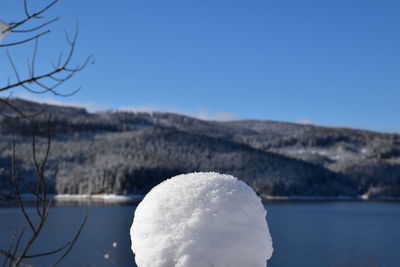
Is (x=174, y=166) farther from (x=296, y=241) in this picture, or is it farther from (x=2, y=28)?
(x=2, y=28)

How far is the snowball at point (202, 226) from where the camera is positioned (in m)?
1.64

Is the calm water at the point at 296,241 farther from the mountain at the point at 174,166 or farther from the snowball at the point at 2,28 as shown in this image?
the mountain at the point at 174,166

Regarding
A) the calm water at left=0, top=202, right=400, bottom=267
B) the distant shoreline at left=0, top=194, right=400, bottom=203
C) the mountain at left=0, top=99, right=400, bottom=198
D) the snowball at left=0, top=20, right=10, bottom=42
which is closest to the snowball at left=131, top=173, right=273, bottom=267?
the snowball at left=0, top=20, right=10, bottom=42

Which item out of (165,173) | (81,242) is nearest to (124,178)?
(165,173)

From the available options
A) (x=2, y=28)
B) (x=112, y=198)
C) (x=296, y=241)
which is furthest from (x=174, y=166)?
(x=2, y=28)

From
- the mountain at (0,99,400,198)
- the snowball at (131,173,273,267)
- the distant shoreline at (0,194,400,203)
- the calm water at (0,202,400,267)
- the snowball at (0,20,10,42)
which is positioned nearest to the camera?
the snowball at (0,20,10,42)

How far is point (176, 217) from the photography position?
1679mm

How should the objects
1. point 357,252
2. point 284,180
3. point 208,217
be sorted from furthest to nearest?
point 284,180 → point 357,252 → point 208,217

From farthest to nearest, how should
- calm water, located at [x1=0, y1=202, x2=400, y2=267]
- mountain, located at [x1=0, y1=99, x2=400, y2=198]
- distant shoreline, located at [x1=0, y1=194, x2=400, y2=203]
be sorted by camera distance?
mountain, located at [x1=0, y1=99, x2=400, y2=198]
distant shoreline, located at [x1=0, y1=194, x2=400, y2=203]
calm water, located at [x1=0, y1=202, x2=400, y2=267]

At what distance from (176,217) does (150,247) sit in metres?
0.14

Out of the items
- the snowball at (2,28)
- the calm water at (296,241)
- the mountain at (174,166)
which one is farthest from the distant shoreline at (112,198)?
the snowball at (2,28)

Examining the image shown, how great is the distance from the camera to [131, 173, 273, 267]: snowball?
5.37ft

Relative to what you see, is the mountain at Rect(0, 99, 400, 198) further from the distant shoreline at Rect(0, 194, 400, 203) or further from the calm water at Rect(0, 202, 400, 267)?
the calm water at Rect(0, 202, 400, 267)

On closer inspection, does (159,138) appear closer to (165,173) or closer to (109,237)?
(165,173)
